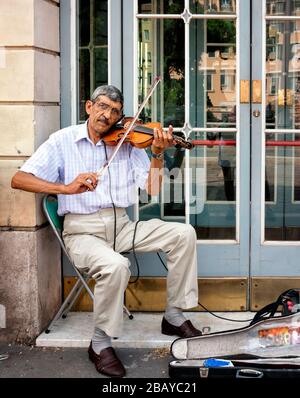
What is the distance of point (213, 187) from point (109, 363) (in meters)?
1.46

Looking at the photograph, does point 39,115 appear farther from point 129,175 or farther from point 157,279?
point 157,279

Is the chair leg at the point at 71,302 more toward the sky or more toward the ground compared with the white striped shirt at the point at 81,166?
more toward the ground

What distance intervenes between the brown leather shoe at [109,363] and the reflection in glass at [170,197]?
1.12 metres

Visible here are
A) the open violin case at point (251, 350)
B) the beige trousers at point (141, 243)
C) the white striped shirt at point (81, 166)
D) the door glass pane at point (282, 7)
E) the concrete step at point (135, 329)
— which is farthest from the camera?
the door glass pane at point (282, 7)

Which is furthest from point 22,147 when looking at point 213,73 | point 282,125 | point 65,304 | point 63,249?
point 282,125

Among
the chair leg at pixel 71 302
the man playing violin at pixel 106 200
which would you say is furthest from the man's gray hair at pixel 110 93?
the chair leg at pixel 71 302

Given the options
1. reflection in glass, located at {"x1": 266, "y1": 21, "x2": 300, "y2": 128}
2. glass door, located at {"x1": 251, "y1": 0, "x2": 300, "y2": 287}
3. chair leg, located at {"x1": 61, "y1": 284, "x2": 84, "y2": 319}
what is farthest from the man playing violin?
reflection in glass, located at {"x1": 266, "y1": 21, "x2": 300, "y2": 128}

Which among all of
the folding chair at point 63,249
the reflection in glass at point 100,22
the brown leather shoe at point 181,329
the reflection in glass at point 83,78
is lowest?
the brown leather shoe at point 181,329

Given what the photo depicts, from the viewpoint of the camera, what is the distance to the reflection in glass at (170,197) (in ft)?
15.5

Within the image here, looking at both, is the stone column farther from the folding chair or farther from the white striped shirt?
the white striped shirt

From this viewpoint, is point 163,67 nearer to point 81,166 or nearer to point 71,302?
point 81,166

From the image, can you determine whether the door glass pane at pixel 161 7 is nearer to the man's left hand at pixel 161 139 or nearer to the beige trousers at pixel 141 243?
the man's left hand at pixel 161 139

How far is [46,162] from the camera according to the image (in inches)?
161
